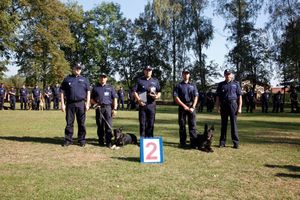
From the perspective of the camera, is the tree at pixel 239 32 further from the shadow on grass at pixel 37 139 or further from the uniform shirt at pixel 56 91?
the shadow on grass at pixel 37 139

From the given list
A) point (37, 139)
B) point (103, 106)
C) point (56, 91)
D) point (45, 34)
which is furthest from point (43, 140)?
point (45, 34)

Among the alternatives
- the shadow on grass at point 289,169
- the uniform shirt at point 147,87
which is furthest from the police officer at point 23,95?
the shadow on grass at point 289,169

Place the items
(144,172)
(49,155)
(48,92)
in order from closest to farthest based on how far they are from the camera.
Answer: (144,172) < (49,155) < (48,92)

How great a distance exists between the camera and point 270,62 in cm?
4831

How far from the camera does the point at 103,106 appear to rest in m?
10.4

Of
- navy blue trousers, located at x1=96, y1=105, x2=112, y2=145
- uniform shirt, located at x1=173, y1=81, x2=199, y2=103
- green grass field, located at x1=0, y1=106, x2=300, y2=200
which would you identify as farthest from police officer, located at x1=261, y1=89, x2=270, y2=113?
navy blue trousers, located at x1=96, y1=105, x2=112, y2=145

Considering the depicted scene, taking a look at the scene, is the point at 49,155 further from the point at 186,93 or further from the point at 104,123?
the point at 186,93

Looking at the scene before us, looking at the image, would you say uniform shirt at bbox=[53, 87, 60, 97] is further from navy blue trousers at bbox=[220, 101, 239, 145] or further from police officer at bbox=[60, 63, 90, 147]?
navy blue trousers at bbox=[220, 101, 239, 145]

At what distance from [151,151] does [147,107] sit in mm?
2404

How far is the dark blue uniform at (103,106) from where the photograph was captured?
10352 millimetres

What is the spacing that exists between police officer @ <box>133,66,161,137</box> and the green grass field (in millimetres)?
789

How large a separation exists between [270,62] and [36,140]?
138 feet

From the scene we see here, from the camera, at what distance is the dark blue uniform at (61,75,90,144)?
10.1 metres

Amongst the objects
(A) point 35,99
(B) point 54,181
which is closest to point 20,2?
(A) point 35,99
